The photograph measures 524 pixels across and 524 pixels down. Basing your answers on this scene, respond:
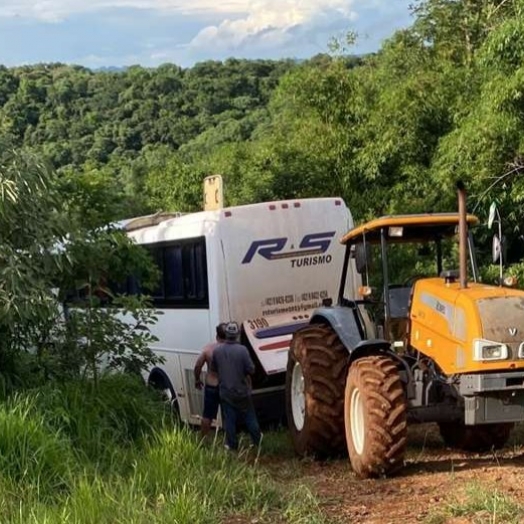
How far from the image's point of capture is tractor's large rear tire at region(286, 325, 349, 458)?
9.51 m

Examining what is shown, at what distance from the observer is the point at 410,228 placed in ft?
32.0

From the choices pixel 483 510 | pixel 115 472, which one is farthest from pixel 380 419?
pixel 115 472

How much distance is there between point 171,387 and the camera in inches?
547

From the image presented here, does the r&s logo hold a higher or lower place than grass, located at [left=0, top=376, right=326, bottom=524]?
higher

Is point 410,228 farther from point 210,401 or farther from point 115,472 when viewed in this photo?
point 115,472

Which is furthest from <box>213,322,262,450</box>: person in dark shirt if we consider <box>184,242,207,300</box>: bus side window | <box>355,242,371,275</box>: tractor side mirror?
<box>355,242,371,275</box>: tractor side mirror

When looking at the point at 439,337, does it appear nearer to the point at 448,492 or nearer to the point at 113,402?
the point at 448,492

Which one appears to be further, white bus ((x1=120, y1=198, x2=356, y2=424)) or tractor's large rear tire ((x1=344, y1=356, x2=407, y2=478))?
white bus ((x1=120, y1=198, x2=356, y2=424))

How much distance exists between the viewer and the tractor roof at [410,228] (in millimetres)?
9344

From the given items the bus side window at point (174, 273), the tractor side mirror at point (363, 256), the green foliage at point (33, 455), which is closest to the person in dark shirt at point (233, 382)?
the tractor side mirror at point (363, 256)

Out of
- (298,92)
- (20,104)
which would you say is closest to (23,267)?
(298,92)

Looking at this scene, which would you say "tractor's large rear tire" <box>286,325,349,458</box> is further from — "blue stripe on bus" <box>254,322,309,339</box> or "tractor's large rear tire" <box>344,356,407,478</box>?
"blue stripe on bus" <box>254,322,309,339</box>

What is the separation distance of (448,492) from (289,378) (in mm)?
3333

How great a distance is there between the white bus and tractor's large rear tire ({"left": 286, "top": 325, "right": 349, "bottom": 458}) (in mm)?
2067
